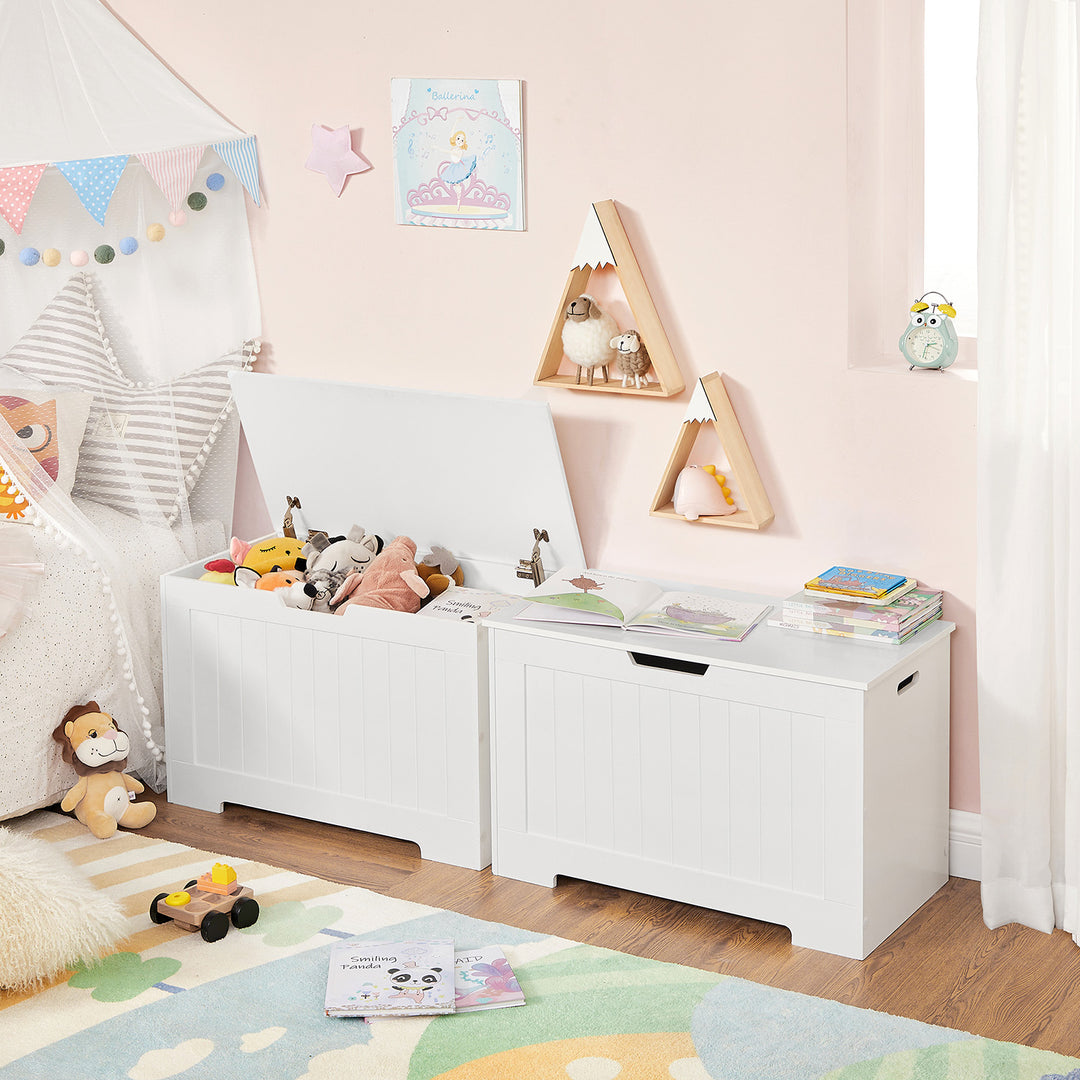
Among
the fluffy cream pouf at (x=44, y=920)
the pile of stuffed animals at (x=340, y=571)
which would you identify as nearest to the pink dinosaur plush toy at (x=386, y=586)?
the pile of stuffed animals at (x=340, y=571)

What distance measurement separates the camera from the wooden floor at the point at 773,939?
2.17 metres

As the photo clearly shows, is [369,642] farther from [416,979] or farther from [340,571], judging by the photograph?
[416,979]

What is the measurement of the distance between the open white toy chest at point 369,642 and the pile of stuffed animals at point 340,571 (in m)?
0.05

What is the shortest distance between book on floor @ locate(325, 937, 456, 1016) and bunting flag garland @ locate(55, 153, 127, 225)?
165 cm

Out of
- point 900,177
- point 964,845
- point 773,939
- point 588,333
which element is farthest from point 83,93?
point 964,845

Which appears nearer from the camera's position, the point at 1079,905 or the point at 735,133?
the point at 1079,905

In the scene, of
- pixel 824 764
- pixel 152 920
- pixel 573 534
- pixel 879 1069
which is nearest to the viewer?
pixel 879 1069

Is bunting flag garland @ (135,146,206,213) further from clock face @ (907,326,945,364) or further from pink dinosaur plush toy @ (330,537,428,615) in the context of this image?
clock face @ (907,326,945,364)

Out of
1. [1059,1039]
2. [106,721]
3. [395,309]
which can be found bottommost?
[1059,1039]

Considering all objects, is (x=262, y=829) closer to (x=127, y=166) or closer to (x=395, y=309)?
(x=395, y=309)

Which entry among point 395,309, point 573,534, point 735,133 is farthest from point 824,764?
point 395,309

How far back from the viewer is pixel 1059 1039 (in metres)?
2.07

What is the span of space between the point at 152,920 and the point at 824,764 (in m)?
1.18

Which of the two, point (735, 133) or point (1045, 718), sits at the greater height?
point (735, 133)
